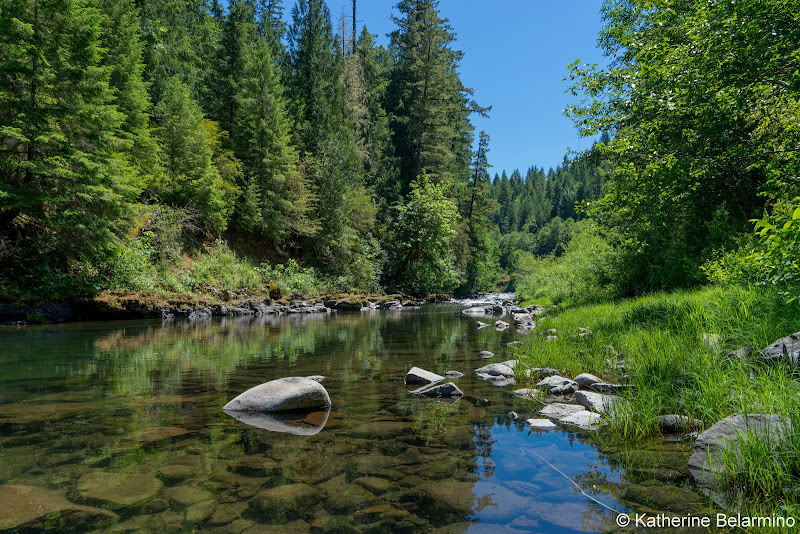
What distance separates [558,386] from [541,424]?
1524mm

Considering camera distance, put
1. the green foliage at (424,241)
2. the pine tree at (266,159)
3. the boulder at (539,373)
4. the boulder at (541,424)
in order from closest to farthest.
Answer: the boulder at (541,424)
the boulder at (539,373)
the pine tree at (266,159)
the green foliage at (424,241)

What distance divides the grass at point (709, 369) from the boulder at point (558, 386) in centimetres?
57

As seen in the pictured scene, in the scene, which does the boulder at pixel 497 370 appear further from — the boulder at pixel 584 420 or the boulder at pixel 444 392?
the boulder at pixel 584 420

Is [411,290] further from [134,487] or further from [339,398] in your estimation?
[134,487]

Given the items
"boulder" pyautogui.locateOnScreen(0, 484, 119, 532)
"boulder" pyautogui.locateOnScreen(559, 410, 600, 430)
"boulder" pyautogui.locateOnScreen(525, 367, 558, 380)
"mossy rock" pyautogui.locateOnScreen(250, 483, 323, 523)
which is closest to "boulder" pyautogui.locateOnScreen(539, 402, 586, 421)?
"boulder" pyautogui.locateOnScreen(559, 410, 600, 430)

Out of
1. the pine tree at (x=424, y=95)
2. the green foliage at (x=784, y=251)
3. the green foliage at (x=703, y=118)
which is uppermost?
the pine tree at (x=424, y=95)

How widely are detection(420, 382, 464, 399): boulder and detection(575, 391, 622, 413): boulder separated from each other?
59.2 inches

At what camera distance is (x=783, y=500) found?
102 inches

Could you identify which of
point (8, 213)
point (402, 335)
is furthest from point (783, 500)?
point (8, 213)

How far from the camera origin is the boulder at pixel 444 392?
598 cm

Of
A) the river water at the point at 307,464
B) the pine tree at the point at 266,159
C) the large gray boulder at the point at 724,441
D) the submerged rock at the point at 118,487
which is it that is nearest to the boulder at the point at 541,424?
the river water at the point at 307,464

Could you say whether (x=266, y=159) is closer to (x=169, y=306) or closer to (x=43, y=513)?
(x=169, y=306)

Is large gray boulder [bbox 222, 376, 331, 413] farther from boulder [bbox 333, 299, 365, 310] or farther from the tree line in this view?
boulder [bbox 333, 299, 365, 310]

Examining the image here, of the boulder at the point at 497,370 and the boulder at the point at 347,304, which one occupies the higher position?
the boulder at the point at 497,370
